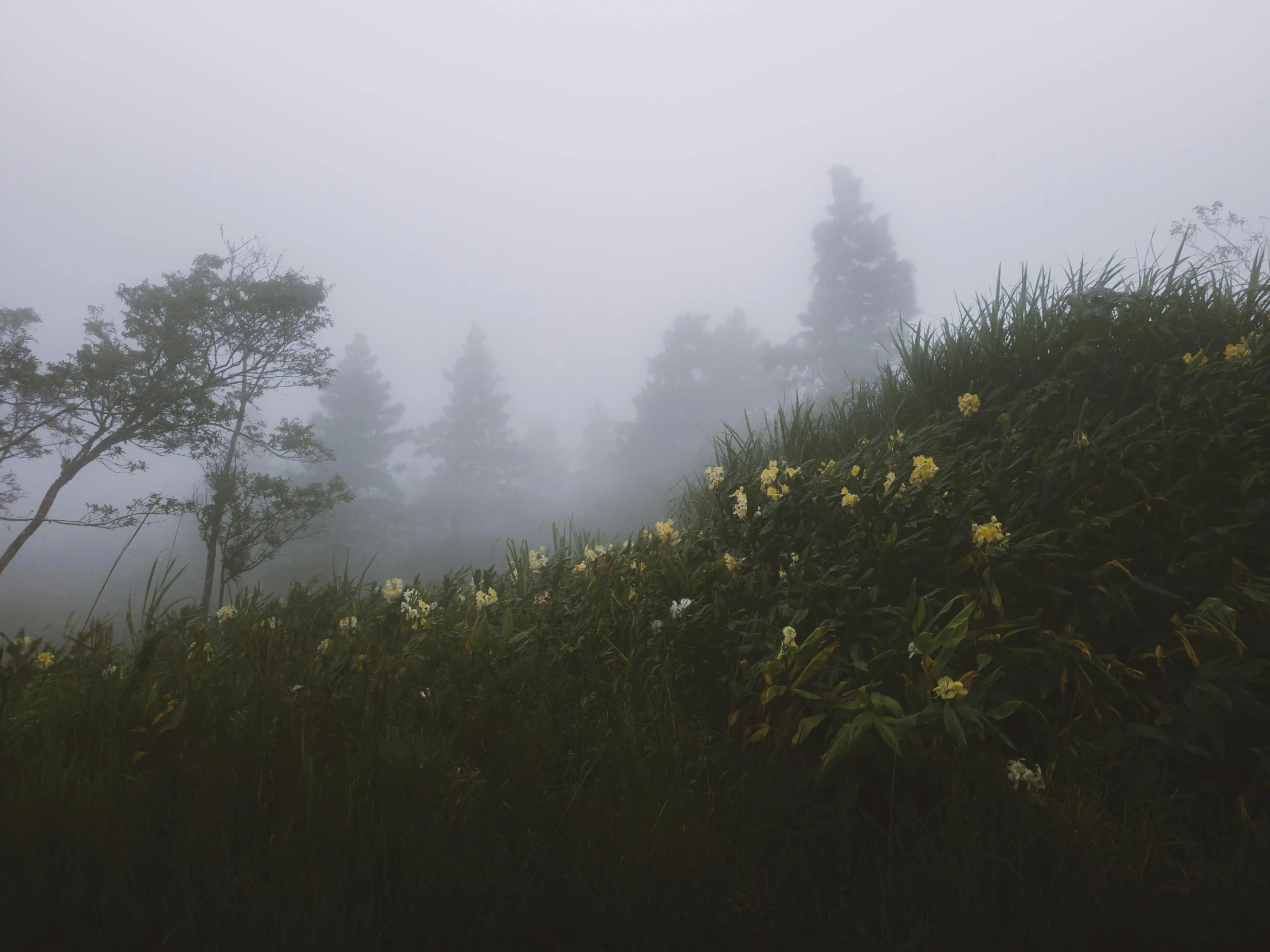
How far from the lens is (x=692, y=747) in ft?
8.06

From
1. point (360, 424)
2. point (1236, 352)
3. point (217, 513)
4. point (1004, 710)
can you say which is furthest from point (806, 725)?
point (360, 424)

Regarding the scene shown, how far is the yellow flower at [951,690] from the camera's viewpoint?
2.00 meters

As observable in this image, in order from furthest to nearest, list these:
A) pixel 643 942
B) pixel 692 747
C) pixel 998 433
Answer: pixel 998 433, pixel 692 747, pixel 643 942

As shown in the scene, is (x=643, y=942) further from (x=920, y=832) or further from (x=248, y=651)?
(x=248, y=651)

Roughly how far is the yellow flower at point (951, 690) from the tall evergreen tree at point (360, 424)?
109ft

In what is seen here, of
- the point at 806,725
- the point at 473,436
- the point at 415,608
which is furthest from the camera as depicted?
the point at 473,436

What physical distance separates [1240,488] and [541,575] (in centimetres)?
343

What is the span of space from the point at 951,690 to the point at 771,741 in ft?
2.27

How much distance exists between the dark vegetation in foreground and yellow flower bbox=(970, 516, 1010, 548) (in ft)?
0.05

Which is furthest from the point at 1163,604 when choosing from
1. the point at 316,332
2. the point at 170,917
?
the point at 316,332

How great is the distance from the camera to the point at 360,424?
3341 centimetres

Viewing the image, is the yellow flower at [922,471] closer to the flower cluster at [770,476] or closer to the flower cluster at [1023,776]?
the flower cluster at [770,476]

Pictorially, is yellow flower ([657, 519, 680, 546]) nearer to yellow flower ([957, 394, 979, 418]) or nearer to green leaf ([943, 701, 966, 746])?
yellow flower ([957, 394, 979, 418])

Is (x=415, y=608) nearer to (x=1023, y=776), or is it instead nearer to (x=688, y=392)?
(x=1023, y=776)
